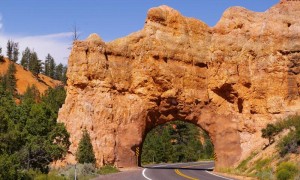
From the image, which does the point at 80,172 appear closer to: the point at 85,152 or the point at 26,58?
the point at 85,152

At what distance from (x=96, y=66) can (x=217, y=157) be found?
13.5 meters

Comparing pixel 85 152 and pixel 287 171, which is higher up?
pixel 85 152

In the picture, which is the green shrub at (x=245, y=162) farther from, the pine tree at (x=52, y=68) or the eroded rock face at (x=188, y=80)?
the pine tree at (x=52, y=68)

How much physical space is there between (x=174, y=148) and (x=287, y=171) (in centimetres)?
4705

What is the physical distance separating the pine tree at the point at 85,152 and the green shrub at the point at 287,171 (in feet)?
51.7

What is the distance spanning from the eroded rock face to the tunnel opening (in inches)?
758

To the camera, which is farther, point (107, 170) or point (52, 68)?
point (52, 68)

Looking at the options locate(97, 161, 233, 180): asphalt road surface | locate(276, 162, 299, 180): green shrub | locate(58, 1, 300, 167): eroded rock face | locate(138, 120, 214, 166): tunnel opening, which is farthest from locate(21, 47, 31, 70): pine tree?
locate(276, 162, 299, 180): green shrub

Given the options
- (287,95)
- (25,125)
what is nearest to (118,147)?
(25,125)

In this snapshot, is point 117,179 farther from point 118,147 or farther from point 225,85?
point 225,85

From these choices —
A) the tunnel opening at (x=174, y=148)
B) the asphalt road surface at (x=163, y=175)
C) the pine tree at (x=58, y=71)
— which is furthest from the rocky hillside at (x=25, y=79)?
the asphalt road surface at (x=163, y=175)

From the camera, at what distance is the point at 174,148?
70438 millimetres

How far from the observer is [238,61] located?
136 ft

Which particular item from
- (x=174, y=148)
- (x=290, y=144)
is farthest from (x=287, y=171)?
(x=174, y=148)
